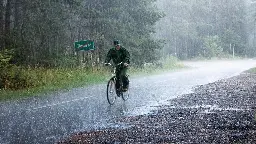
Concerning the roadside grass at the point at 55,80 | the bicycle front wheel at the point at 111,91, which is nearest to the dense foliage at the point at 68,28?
the roadside grass at the point at 55,80

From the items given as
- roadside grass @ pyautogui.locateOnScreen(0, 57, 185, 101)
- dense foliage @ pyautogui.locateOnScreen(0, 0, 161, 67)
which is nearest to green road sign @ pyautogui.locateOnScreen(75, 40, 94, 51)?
roadside grass @ pyautogui.locateOnScreen(0, 57, 185, 101)

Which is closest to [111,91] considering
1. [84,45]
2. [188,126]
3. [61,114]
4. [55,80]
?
[61,114]

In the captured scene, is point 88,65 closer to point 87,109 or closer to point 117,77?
point 117,77

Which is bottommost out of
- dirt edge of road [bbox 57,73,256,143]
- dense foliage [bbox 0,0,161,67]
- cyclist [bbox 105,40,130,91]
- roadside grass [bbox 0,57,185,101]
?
dirt edge of road [bbox 57,73,256,143]

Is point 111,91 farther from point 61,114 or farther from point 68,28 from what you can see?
point 68,28

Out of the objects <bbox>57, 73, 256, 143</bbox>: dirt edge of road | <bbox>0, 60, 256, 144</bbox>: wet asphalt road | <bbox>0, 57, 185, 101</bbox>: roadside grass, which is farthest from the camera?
<bbox>0, 57, 185, 101</bbox>: roadside grass

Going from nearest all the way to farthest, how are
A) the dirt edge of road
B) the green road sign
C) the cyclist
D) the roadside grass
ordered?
1. the dirt edge of road
2. the cyclist
3. the roadside grass
4. the green road sign

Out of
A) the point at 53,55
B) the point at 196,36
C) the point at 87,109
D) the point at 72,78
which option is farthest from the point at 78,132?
the point at 196,36

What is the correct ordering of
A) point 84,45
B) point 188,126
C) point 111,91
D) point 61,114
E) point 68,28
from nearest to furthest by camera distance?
point 188,126
point 61,114
point 111,91
point 84,45
point 68,28

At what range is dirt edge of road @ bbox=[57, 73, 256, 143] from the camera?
7.82m

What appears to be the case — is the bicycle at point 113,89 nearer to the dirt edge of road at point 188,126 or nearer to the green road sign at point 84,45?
the dirt edge of road at point 188,126

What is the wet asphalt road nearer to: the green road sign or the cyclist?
the cyclist

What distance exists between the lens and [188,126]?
30.1 feet

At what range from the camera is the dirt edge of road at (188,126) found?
782 centimetres
